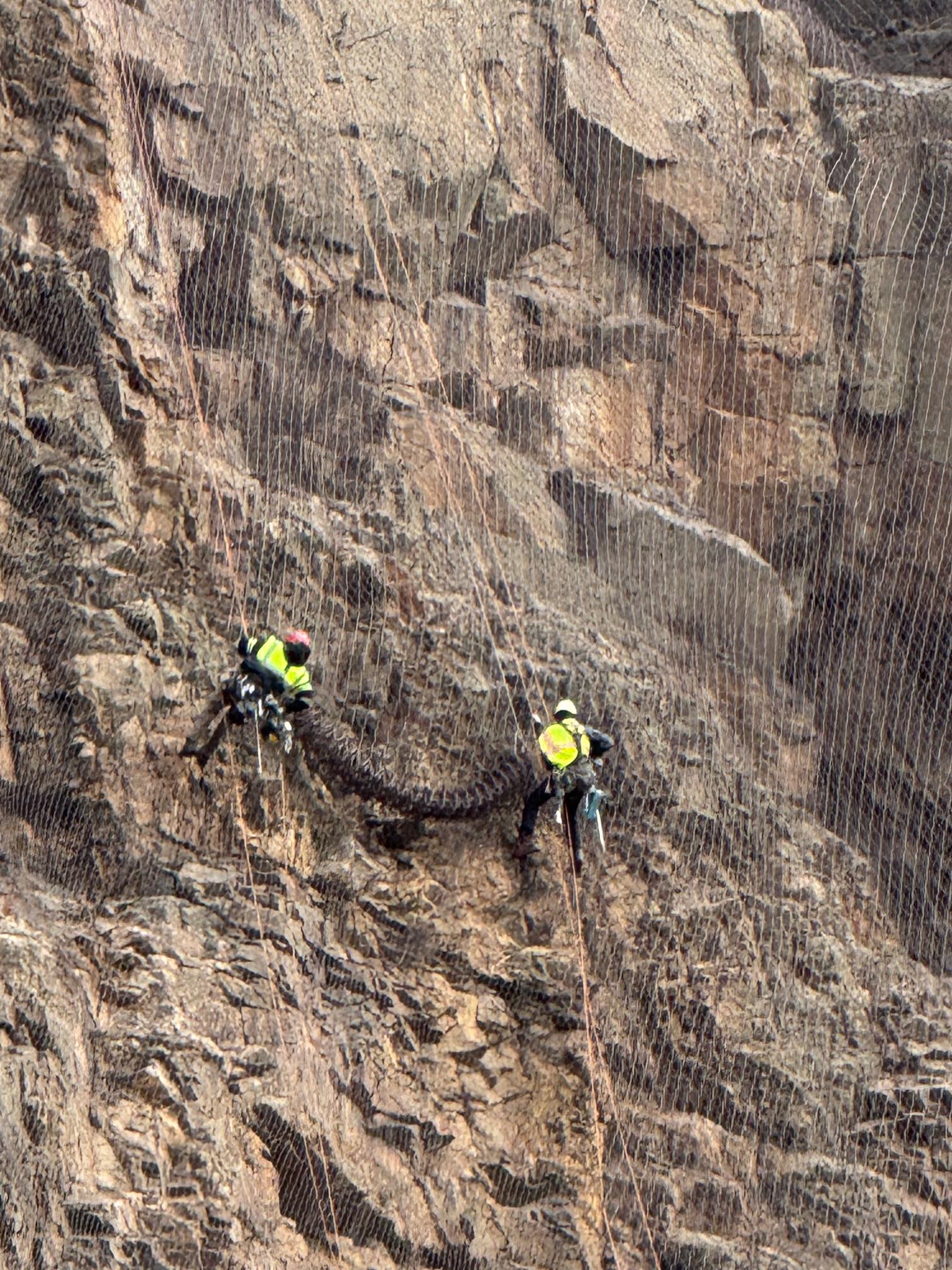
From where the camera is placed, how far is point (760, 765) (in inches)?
643

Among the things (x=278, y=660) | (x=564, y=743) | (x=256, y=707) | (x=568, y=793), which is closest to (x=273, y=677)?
(x=278, y=660)

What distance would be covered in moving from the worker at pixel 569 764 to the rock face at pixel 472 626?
1.59ft

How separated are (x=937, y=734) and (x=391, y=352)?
555 cm

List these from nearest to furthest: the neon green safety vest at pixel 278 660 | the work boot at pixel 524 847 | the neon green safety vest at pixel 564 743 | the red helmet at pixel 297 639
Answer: the red helmet at pixel 297 639, the neon green safety vest at pixel 278 660, the neon green safety vest at pixel 564 743, the work boot at pixel 524 847

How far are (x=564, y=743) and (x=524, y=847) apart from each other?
103cm

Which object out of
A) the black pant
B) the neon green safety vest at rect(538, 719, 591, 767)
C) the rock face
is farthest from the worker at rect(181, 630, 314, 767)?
the black pant

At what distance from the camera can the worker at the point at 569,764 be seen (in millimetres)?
14656

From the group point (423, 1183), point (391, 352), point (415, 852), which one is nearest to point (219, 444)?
point (391, 352)

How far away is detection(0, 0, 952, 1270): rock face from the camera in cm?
1417

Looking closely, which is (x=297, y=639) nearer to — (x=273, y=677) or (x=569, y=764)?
(x=273, y=677)

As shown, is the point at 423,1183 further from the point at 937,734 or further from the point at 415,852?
the point at 937,734

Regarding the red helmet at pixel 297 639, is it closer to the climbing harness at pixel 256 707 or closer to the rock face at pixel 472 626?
the climbing harness at pixel 256 707

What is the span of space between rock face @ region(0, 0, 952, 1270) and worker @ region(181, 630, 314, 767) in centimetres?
64

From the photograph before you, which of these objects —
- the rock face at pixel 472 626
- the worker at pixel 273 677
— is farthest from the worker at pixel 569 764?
the worker at pixel 273 677
